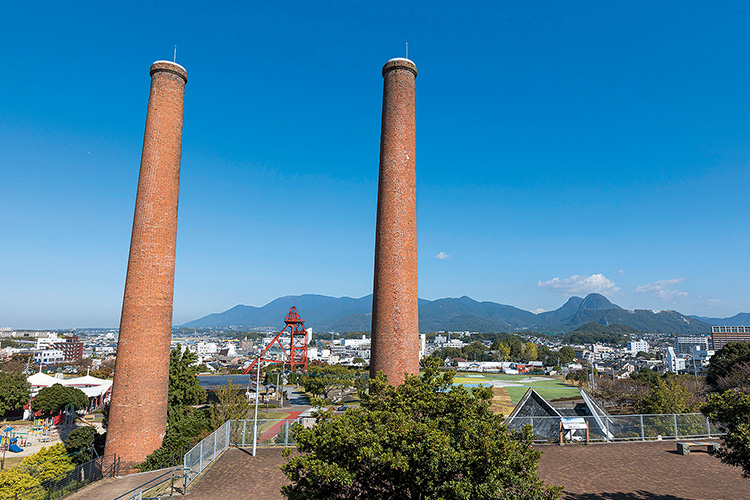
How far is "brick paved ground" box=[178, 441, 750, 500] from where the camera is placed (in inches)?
637

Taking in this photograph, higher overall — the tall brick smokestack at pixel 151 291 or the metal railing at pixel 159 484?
the tall brick smokestack at pixel 151 291

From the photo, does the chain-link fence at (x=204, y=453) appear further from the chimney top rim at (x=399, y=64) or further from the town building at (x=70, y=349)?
the town building at (x=70, y=349)

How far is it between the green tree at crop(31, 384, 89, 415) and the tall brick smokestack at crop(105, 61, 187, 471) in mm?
33873

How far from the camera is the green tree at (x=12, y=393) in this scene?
4906 cm

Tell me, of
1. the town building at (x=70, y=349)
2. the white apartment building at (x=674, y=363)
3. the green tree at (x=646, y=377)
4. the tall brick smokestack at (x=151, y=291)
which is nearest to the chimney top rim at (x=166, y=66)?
the tall brick smokestack at (x=151, y=291)

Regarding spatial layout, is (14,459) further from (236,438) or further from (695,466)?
(695,466)

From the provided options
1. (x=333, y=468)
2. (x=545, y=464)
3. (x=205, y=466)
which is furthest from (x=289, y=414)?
(x=333, y=468)

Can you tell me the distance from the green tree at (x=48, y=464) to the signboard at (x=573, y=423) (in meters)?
24.7

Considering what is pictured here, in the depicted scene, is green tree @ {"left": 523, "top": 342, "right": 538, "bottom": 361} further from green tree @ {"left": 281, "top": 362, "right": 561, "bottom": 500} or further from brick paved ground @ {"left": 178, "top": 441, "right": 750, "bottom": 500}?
green tree @ {"left": 281, "top": 362, "right": 561, "bottom": 500}

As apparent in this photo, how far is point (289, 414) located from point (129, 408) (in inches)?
1445

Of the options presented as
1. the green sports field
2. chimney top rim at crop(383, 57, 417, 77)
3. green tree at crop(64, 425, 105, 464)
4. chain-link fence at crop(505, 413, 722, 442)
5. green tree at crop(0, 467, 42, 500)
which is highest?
chimney top rim at crop(383, 57, 417, 77)

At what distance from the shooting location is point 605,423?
25.4 metres

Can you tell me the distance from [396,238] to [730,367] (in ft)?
205

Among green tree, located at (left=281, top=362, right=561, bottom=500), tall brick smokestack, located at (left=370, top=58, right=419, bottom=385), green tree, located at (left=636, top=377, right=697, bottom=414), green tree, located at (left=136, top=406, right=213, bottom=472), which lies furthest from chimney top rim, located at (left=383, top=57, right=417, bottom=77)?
green tree, located at (left=636, top=377, right=697, bottom=414)
